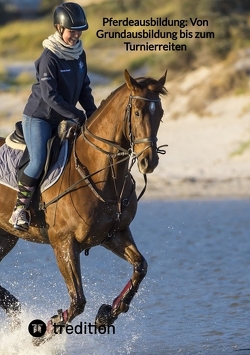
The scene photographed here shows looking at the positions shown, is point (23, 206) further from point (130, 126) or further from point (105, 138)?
point (130, 126)

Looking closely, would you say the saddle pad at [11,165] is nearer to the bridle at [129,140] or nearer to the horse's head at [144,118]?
the bridle at [129,140]

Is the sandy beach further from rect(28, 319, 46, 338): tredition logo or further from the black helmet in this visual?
the black helmet

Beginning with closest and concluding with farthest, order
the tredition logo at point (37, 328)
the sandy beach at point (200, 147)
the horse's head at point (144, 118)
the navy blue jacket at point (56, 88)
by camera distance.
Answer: the horse's head at point (144, 118) → the navy blue jacket at point (56, 88) → the tredition logo at point (37, 328) → the sandy beach at point (200, 147)

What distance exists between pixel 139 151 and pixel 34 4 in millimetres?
45425

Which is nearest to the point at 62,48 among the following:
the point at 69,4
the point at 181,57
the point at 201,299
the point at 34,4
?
the point at 69,4

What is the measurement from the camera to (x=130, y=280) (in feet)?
23.7

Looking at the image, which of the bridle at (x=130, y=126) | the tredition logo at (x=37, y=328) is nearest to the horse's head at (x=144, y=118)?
the bridle at (x=130, y=126)

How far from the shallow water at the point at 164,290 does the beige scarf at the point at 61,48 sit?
8.43 feet

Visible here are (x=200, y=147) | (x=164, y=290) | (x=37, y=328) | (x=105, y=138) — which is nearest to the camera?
(x=105, y=138)

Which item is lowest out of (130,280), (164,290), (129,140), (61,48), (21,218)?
(130,280)

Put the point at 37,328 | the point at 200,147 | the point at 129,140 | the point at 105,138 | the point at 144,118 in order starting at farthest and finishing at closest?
the point at 200,147, the point at 37,328, the point at 105,138, the point at 129,140, the point at 144,118

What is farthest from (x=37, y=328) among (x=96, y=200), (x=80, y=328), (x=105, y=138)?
(x=105, y=138)

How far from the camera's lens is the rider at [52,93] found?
23.1 feet

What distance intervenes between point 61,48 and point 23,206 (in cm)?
135
